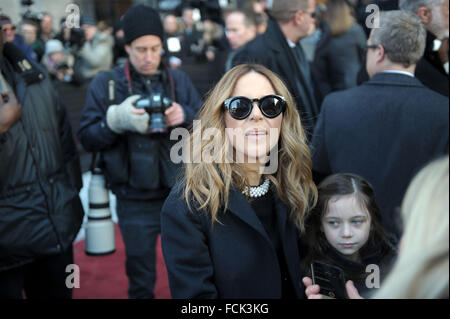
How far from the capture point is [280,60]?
3.03 m

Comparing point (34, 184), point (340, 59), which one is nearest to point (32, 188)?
point (34, 184)

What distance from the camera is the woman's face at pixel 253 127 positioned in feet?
4.51

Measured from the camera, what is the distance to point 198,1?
10.4 meters

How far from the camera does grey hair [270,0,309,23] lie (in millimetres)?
3170

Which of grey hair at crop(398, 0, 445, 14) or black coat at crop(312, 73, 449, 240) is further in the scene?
grey hair at crop(398, 0, 445, 14)

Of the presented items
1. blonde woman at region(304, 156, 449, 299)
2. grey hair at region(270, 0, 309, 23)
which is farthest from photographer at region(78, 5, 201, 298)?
blonde woman at region(304, 156, 449, 299)

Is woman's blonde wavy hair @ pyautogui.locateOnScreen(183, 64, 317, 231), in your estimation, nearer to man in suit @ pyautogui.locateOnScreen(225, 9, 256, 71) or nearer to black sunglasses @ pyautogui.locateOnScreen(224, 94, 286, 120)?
black sunglasses @ pyautogui.locateOnScreen(224, 94, 286, 120)

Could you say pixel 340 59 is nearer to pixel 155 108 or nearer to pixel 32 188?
pixel 155 108

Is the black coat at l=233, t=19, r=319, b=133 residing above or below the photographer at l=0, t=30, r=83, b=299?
above

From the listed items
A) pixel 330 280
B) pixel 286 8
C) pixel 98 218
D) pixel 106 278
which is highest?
pixel 286 8

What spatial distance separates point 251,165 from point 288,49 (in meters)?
1.81

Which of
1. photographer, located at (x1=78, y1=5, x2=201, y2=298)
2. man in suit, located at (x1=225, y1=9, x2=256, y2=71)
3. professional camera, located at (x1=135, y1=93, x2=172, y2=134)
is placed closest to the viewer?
professional camera, located at (x1=135, y1=93, x2=172, y2=134)

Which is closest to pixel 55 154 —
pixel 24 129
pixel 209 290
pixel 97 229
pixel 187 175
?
pixel 24 129

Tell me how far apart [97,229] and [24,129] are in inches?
34.1
